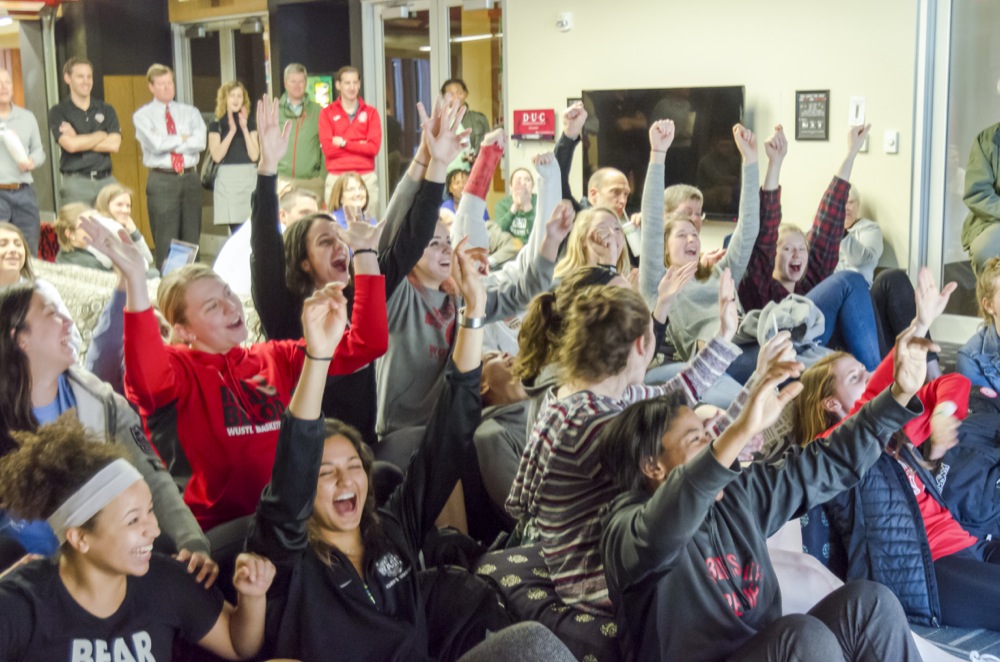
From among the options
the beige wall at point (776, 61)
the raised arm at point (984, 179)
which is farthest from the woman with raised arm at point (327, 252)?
the beige wall at point (776, 61)

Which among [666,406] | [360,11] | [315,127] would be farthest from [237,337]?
[360,11]

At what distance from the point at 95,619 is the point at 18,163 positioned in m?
6.50

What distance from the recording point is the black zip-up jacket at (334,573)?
2092mm

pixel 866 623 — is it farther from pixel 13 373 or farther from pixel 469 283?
pixel 13 373

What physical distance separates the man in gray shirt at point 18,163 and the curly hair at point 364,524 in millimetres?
5936

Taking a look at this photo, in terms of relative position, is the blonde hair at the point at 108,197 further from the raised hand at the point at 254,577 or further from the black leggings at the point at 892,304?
the raised hand at the point at 254,577

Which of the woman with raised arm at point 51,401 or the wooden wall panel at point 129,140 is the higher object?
the wooden wall panel at point 129,140

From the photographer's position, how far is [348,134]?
9.05m

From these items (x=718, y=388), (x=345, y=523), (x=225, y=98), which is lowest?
(x=718, y=388)

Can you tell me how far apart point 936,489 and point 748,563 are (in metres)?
1.16

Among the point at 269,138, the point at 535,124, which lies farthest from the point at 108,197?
the point at 535,124

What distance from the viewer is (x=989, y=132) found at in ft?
20.0

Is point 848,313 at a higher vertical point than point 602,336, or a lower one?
lower

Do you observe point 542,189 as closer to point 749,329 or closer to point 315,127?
point 749,329
